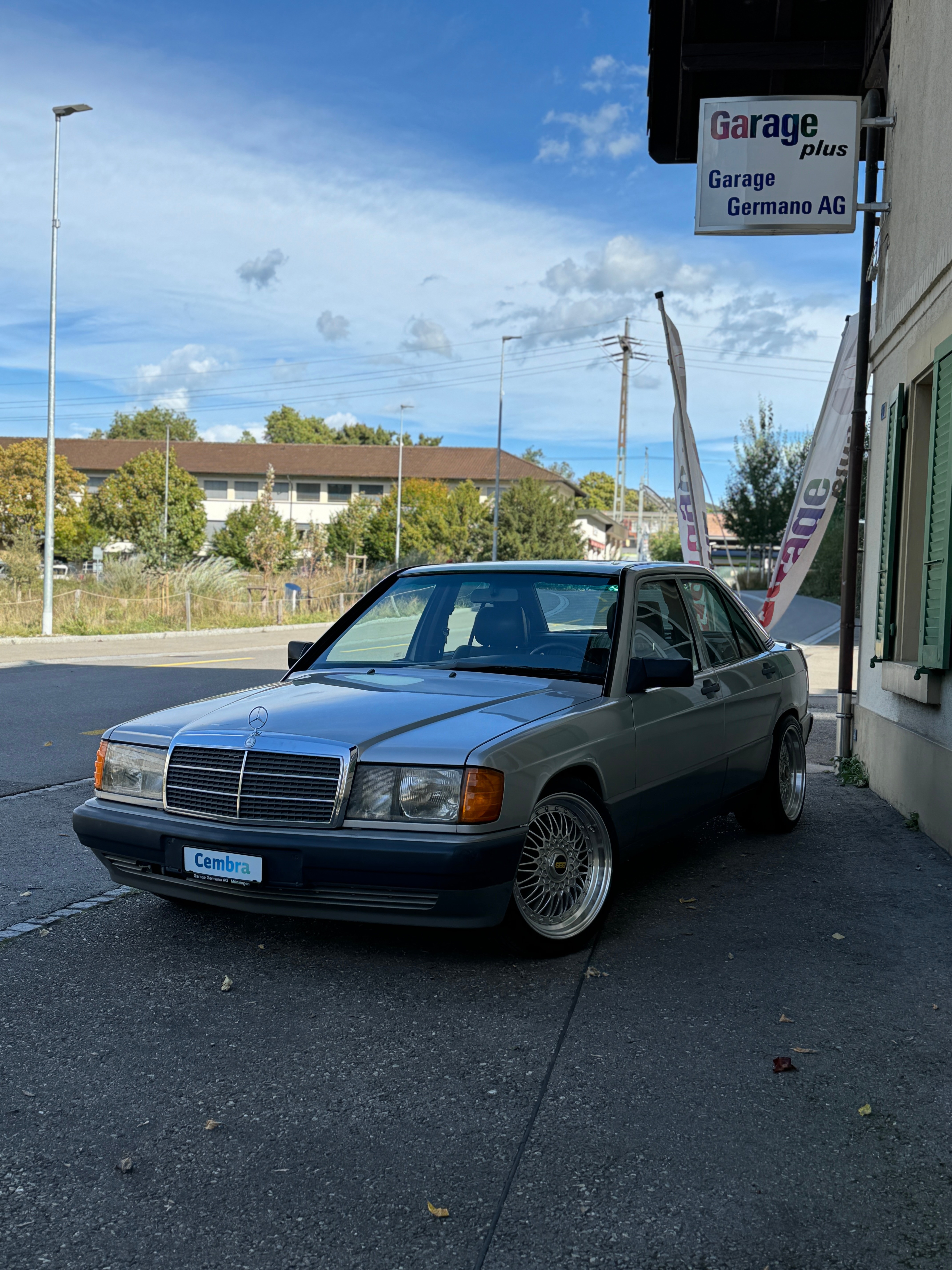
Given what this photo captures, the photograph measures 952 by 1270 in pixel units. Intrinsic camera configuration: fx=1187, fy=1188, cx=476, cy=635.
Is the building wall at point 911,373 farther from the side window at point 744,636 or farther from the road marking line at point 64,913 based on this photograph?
the road marking line at point 64,913

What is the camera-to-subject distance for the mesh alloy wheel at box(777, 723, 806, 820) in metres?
6.92

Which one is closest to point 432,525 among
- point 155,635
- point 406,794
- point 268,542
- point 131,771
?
point 268,542

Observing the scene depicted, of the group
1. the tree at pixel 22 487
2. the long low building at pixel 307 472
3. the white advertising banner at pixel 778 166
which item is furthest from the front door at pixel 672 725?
the long low building at pixel 307 472

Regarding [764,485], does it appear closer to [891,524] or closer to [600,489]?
[891,524]

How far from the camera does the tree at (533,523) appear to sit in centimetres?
6519

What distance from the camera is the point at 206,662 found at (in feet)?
62.3

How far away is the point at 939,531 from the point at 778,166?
3.89m

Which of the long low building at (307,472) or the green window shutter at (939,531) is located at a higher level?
the long low building at (307,472)

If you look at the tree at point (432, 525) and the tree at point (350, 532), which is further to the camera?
the tree at point (350, 532)

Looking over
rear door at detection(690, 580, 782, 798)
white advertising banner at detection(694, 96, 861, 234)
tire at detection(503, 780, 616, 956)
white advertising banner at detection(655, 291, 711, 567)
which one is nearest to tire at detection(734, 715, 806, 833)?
rear door at detection(690, 580, 782, 798)

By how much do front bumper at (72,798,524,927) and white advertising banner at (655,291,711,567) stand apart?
8.31 metres

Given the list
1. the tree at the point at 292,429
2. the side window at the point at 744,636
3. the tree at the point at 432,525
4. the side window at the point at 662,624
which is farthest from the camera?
the tree at the point at 292,429

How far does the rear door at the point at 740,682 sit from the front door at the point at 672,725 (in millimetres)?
140

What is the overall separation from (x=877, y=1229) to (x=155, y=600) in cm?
3106
